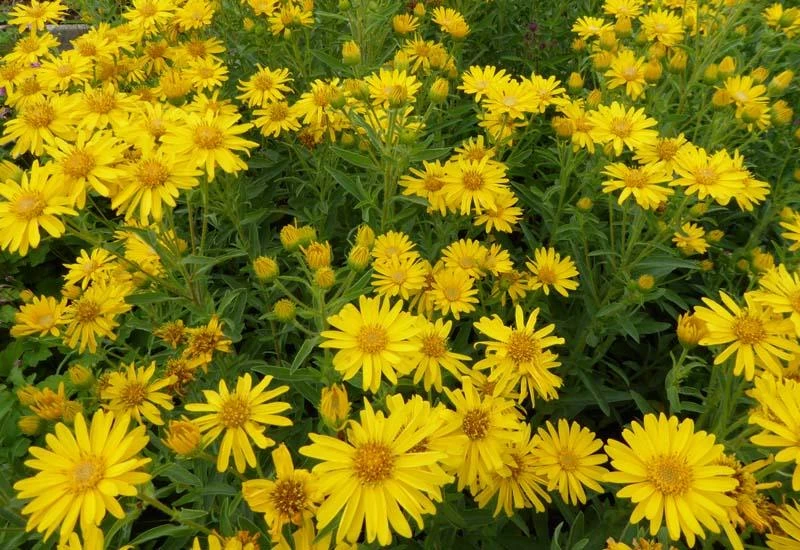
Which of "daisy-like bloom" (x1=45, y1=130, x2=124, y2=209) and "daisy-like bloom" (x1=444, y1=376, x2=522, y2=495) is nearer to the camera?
"daisy-like bloom" (x1=444, y1=376, x2=522, y2=495)

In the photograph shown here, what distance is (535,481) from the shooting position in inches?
82.0

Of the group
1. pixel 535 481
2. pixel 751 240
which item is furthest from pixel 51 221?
pixel 751 240

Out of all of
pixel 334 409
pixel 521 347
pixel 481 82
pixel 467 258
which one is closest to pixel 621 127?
pixel 481 82

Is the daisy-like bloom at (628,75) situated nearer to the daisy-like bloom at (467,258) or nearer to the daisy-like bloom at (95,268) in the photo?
the daisy-like bloom at (467,258)

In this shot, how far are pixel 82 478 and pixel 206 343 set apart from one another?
78cm

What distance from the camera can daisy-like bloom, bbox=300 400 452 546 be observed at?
4.86ft

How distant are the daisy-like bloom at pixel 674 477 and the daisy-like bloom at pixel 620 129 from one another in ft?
5.07

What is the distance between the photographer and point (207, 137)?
2.35 meters

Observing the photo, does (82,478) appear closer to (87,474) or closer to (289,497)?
(87,474)

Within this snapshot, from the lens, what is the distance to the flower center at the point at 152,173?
2141 mm

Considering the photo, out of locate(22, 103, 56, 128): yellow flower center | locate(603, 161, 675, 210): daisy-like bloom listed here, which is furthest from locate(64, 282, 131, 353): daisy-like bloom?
locate(603, 161, 675, 210): daisy-like bloom

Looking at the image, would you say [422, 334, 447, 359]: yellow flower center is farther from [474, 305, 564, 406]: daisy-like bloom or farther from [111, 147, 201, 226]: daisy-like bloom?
[111, 147, 201, 226]: daisy-like bloom

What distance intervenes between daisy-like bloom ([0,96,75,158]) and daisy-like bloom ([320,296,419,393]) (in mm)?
1632

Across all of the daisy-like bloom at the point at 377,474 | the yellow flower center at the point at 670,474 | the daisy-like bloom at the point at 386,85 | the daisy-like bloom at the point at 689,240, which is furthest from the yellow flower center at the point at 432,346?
the daisy-like bloom at the point at 689,240
